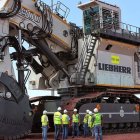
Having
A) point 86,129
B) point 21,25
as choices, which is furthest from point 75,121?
point 21,25

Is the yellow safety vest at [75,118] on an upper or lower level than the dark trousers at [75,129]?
upper

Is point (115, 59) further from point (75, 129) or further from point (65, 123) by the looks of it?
point (65, 123)

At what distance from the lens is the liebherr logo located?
17614mm

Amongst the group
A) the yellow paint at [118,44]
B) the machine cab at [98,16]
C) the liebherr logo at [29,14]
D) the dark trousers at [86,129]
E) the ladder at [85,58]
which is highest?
the machine cab at [98,16]

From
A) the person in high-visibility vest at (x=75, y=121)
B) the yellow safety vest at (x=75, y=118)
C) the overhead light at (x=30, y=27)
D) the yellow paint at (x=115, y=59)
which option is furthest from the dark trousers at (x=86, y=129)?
the overhead light at (x=30, y=27)

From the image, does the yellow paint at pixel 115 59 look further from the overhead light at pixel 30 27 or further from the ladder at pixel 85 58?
the overhead light at pixel 30 27

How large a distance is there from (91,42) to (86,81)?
1972 millimetres

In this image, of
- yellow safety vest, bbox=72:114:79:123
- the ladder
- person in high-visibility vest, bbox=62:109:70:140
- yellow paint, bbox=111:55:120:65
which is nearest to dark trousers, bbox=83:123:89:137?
yellow safety vest, bbox=72:114:79:123

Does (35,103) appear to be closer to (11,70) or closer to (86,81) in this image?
(86,81)

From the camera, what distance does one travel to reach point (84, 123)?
19.1m

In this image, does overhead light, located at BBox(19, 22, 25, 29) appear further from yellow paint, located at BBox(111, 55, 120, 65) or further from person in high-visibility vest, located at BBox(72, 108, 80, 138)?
yellow paint, located at BBox(111, 55, 120, 65)

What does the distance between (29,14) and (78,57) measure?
3721mm

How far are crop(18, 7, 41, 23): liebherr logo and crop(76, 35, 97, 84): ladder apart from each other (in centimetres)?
303

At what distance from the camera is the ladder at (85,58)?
19781 millimetres
